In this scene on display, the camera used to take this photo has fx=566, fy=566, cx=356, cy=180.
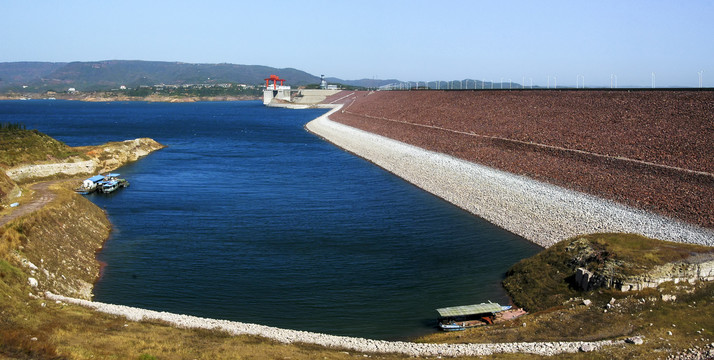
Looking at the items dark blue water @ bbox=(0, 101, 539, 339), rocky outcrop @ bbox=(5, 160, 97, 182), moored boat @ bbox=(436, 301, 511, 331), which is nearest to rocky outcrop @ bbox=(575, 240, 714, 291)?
moored boat @ bbox=(436, 301, 511, 331)

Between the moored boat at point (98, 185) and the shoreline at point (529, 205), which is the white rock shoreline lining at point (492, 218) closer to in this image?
the shoreline at point (529, 205)

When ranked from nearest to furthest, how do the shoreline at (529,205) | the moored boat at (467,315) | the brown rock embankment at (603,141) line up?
the moored boat at (467,315) < the shoreline at (529,205) < the brown rock embankment at (603,141)

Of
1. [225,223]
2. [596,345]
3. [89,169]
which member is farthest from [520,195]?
[89,169]

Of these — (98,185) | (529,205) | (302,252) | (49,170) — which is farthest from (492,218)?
(49,170)

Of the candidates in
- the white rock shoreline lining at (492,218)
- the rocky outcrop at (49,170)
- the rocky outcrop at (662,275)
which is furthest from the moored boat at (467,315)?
the rocky outcrop at (49,170)

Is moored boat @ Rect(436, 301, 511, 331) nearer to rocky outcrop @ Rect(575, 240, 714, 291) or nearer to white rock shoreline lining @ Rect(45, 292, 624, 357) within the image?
white rock shoreline lining @ Rect(45, 292, 624, 357)

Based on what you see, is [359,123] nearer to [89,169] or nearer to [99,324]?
[89,169]
